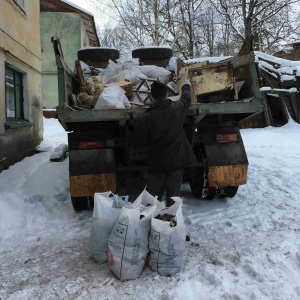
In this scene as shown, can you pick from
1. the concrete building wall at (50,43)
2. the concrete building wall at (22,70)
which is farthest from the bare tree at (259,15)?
the concrete building wall at (22,70)

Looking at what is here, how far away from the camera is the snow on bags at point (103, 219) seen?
293 cm

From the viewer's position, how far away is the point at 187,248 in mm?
3258

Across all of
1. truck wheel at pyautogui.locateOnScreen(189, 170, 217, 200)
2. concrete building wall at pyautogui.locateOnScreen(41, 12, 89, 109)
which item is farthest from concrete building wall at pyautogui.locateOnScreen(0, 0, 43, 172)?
concrete building wall at pyautogui.locateOnScreen(41, 12, 89, 109)

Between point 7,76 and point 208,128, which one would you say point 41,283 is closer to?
point 208,128

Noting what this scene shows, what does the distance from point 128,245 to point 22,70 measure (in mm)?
6827

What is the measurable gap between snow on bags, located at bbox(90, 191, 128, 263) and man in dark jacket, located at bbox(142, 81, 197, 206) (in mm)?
565

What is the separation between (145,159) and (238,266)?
181cm

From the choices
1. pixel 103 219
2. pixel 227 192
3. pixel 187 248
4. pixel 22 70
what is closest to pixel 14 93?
Answer: pixel 22 70

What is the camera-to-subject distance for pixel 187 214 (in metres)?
4.22

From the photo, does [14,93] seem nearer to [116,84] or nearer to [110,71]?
[110,71]

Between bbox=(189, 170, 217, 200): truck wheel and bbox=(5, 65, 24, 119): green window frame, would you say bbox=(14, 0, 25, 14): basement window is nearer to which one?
bbox=(5, 65, 24, 119): green window frame

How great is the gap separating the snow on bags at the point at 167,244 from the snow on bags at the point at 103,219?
0.37 metres

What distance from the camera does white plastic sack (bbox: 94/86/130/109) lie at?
387 centimetres

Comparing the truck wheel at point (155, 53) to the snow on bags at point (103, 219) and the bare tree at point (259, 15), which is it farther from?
the bare tree at point (259, 15)
